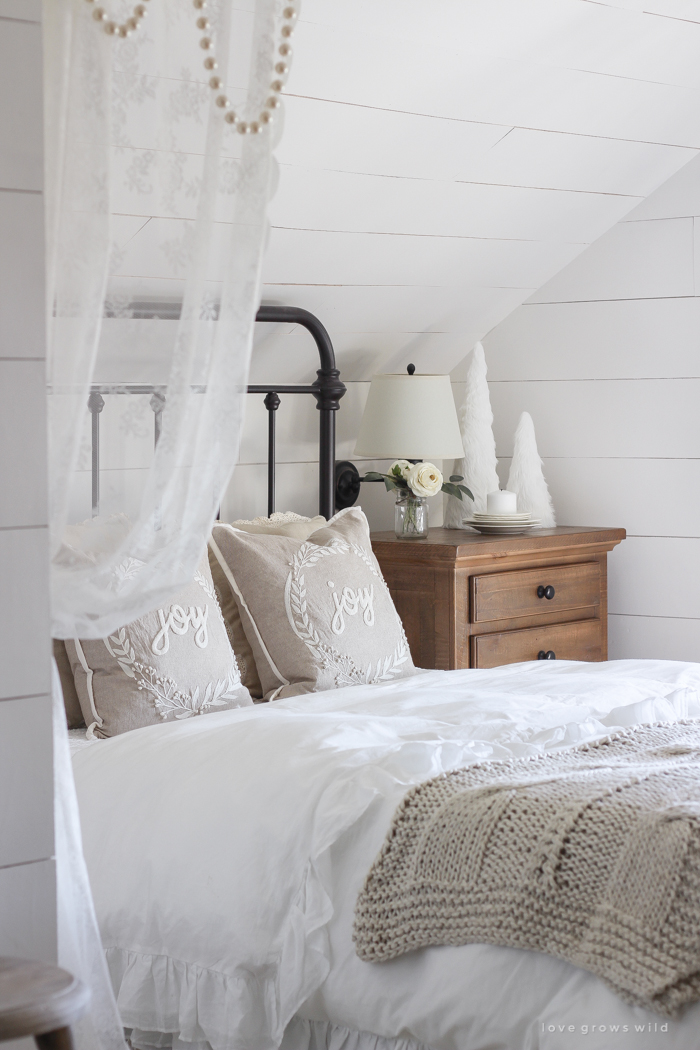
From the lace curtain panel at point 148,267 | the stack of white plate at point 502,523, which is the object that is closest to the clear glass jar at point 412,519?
the stack of white plate at point 502,523

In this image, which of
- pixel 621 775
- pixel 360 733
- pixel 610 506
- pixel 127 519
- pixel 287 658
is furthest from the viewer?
pixel 610 506

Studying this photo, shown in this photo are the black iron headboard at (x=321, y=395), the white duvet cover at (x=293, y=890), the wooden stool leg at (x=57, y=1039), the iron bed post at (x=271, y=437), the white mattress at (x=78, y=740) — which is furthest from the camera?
the iron bed post at (x=271, y=437)

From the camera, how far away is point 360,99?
98.1 inches

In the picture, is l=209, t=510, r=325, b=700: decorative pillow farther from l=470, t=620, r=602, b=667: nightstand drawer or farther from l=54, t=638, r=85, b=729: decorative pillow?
l=470, t=620, r=602, b=667: nightstand drawer

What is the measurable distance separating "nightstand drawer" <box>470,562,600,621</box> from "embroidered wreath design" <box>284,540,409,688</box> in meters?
0.59

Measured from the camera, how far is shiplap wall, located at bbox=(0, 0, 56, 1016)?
1.20 meters

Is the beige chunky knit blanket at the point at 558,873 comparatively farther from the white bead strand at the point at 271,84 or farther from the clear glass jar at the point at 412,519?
the clear glass jar at the point at 412,519

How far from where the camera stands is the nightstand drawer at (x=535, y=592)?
10.1 feet

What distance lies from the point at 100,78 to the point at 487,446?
2.42 metres

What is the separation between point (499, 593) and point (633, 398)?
32.5 inches

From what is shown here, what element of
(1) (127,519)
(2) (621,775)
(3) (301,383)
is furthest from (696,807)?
(3) (301,383)

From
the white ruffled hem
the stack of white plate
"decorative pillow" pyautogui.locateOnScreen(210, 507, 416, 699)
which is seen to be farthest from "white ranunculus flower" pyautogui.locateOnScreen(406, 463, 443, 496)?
the white ruffled hem

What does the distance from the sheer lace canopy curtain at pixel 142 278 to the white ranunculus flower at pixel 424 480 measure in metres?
1.89

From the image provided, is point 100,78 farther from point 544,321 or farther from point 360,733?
point 544,321
